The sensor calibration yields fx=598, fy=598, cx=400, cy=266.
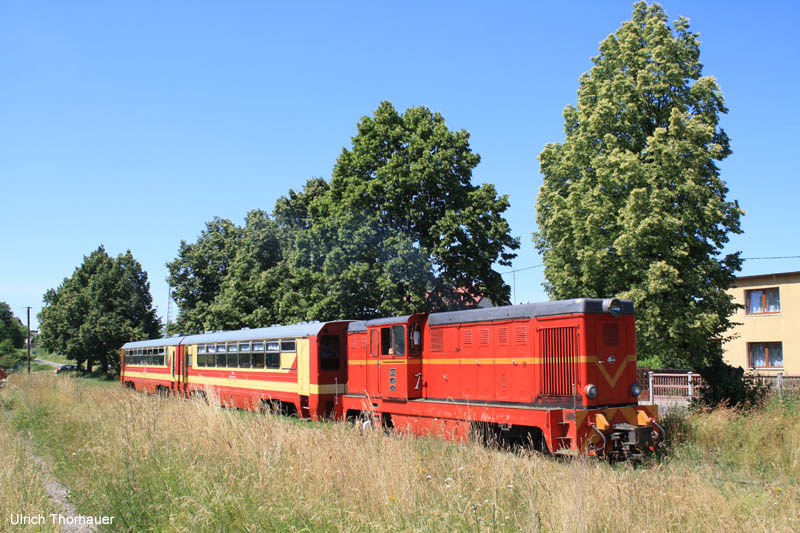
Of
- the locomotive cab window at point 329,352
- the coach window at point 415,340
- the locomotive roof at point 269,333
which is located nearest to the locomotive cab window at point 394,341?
the coach window at point 415,340

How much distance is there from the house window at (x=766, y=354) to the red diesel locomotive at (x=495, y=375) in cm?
2574

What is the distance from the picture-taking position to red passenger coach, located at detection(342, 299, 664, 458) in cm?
1074

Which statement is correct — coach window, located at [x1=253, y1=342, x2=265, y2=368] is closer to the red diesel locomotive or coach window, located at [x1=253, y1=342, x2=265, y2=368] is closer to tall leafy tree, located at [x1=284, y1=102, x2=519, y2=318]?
the red diesel locomotive

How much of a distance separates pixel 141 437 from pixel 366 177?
1910 centimetres

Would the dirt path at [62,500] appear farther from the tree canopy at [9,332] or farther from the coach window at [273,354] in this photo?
the tree canopy at [9,332]

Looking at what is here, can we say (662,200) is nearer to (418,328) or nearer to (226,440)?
(418,328)

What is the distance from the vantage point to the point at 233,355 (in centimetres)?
2247

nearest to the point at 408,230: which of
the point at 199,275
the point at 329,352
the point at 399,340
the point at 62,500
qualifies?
the point at 329,352

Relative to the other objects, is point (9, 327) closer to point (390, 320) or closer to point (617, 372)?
point (390, 320)

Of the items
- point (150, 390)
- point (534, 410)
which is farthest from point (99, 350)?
point (534, 410)

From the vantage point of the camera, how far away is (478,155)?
26.1 metres

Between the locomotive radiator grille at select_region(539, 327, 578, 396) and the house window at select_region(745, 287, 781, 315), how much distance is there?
26.4m

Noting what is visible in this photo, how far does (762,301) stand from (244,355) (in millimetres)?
27650

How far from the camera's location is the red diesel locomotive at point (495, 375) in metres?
10.9
